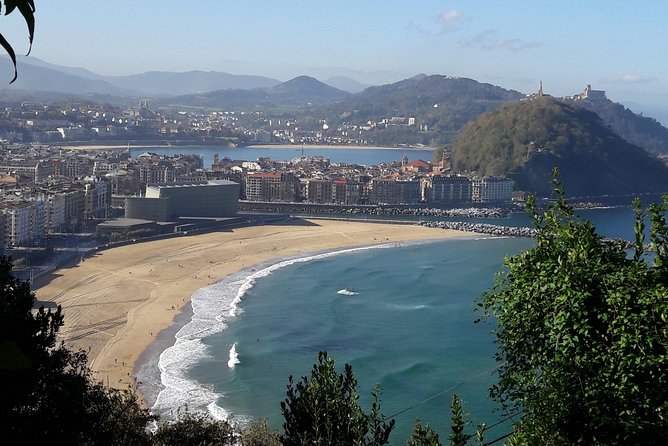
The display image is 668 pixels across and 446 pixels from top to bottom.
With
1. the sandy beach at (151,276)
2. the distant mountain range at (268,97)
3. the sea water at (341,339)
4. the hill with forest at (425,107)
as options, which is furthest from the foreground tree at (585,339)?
the distant mountain range at (268,97)

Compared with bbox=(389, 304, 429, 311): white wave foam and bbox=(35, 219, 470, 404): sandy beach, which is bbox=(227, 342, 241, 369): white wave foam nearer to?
bbox=(35, 219, 470, 404): sandy beach

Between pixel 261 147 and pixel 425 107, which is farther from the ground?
pixel 425 107

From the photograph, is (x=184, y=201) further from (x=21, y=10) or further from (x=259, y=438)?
(x=21, y=10)

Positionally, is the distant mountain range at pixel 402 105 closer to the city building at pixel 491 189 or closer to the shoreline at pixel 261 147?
the shoreline at pixel 261 147

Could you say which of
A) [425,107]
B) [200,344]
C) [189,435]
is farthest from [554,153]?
[425,107]

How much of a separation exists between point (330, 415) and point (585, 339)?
130 cm

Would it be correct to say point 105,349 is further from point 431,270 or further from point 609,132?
point 609,132

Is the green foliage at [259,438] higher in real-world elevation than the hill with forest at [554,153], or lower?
lower

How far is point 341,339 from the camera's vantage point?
49.0 feet

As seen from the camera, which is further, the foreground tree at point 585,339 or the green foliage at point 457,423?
the foreground tree at point 585,339

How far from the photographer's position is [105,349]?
13664 millimetres

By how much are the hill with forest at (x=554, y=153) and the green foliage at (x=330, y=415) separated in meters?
45.1

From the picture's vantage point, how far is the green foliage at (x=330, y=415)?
11.3ft

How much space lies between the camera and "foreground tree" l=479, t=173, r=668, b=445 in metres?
3.75
